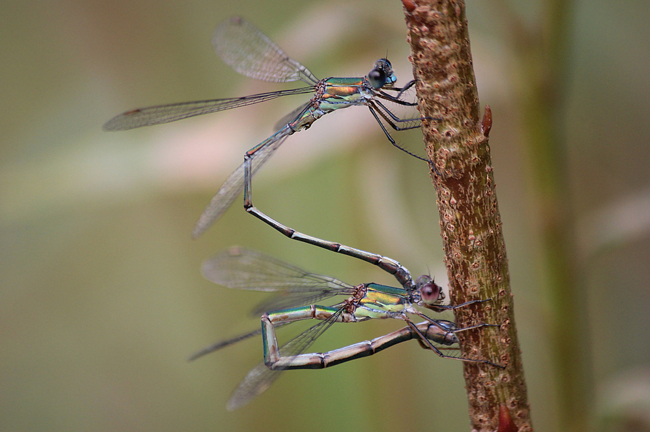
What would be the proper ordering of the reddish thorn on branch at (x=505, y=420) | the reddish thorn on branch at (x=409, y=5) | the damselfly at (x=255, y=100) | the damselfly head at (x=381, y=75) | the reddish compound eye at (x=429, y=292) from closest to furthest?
the reddish thorn on branch at (x=409, y=5), the reddish thorn on branch at (x=505, y=420), the reddish compound eye at (x=429, y=292), the damselfly head at (x=381, y=75), the damselfly at (x=255, y=100)

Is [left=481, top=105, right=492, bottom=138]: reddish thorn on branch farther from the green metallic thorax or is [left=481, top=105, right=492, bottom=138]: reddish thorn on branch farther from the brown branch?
the green metallic thorax

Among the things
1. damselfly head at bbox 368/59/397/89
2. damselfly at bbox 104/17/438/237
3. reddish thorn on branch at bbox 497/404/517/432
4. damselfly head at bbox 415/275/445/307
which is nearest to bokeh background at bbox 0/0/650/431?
damselfly at bbox 104/17/438/237

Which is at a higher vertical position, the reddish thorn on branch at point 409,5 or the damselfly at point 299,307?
the reddish thorn on branch at point 409,5

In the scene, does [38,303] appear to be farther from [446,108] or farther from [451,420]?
[446,108]

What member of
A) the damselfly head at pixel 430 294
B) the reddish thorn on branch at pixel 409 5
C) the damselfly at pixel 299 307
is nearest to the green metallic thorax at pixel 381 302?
the damselfly at pixel 299 307

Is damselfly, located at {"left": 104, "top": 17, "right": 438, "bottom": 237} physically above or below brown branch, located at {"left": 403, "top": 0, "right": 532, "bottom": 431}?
above

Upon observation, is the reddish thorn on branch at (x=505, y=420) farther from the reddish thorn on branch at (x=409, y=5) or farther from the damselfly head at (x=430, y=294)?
the reddish thorn on branch at (x=409, y=5)
